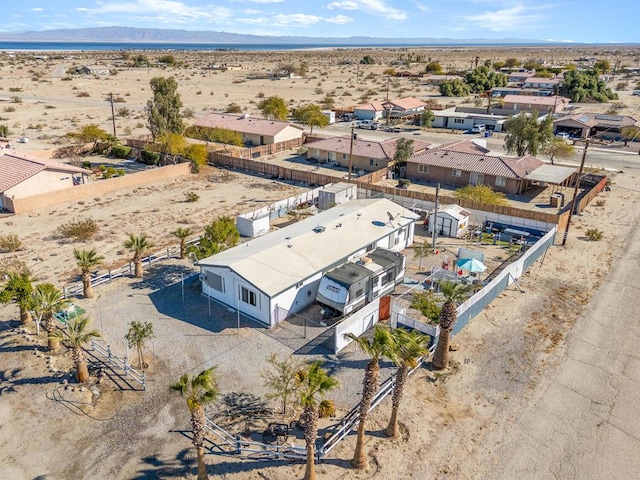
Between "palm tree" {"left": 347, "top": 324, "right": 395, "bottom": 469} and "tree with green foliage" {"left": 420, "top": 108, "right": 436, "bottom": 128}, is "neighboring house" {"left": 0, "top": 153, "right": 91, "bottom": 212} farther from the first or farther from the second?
"tree with green foliage" {"left": 420, "top": 108, "right": 436, "bottom": 128}

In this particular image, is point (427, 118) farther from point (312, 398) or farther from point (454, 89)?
point (312, 398)

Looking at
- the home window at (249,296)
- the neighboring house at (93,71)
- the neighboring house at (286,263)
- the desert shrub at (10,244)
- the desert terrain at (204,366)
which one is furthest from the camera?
the neighboring house at (93,71)

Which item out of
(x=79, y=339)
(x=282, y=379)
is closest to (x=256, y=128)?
(x=79, y=339)

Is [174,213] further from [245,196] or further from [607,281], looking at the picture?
[607,281]

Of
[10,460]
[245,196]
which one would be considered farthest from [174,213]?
[10,460]

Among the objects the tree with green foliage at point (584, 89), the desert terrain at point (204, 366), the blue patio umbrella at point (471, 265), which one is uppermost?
the tree with green foliage at point (584, 89)

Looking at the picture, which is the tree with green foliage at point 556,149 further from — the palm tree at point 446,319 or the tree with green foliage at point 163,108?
the palm tree at point 446,319

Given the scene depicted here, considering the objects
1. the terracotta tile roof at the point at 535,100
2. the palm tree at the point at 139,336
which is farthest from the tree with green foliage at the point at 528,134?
the palm tree at the point at 139,336
